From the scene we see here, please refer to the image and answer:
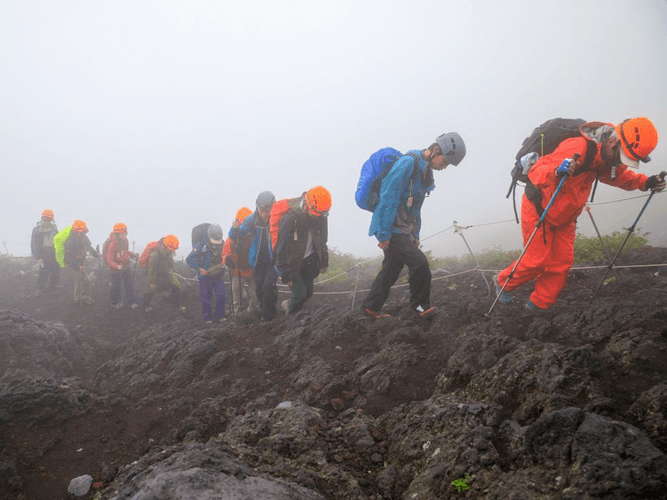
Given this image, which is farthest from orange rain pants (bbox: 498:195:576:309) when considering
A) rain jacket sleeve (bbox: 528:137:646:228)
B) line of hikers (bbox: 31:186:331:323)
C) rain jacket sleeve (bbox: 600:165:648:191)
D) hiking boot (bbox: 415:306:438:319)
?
line of hikers (bbox: 31:186:331:323)

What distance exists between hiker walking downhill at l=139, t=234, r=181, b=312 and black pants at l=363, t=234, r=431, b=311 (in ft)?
24.6

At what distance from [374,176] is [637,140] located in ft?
11.1

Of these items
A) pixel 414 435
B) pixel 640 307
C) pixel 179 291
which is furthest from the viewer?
pixel 179 291

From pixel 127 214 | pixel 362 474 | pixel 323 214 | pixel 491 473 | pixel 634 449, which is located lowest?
pixel 362 474

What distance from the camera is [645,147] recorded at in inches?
177

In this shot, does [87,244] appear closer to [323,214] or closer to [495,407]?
[323,214]

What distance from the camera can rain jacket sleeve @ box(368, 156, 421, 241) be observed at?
19.8 ft

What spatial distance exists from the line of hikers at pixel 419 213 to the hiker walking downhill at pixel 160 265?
2.21 meters

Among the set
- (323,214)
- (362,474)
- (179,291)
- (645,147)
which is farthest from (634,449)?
(179,291)

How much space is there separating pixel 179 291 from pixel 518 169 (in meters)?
10.7

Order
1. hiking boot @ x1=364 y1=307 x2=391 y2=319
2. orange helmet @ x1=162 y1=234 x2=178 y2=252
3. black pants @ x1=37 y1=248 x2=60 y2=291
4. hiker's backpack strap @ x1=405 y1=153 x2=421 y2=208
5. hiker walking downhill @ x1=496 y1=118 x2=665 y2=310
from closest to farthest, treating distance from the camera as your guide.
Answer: hiker walking downhill @ x1=496 y1=118 x2=665 y2=310, hiker's backpack strap @ x1=405 y1=153 x2=421 y2=208, hiking boot @ x1=364 y1=307 x2=391 y2=319, orange helmet @ x1=162 y1=234 x2=178 y2=252, black pants @ x1=37 y1=248 x2=60 y2=291

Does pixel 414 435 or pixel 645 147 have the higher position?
pixel 645 147

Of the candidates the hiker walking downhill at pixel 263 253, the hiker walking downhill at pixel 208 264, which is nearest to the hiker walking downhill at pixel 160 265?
the hiker walking downhill at pixel 208 264

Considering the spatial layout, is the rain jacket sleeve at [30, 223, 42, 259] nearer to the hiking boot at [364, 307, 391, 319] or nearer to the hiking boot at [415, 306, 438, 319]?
the hiking boot at [364, 307, 391, 319]
